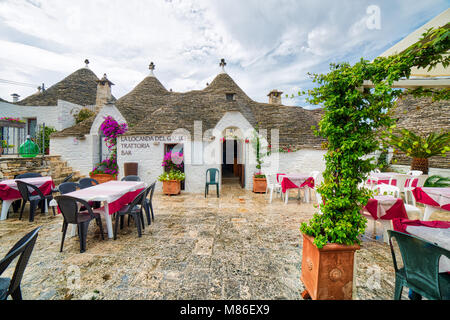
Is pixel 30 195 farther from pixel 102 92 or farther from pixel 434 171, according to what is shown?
pixel 434 171

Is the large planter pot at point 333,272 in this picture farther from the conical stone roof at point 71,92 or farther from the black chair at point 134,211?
the conical stone roof at point 71,92

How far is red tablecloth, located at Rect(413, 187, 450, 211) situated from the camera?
4.25 meters

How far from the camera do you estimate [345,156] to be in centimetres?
230

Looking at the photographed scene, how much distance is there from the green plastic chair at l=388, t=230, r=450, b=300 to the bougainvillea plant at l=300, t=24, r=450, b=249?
1.44 ft

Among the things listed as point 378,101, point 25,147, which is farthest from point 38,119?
point 378,101

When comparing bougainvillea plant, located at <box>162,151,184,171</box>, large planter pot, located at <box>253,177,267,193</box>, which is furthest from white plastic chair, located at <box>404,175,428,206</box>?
bougainvillea plant, located at <box>162,151,184,171</box>

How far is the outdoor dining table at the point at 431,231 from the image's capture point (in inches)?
83.1

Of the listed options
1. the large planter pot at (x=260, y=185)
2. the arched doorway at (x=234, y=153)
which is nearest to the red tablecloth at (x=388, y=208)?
the large planter pot at (x=260, y=185)

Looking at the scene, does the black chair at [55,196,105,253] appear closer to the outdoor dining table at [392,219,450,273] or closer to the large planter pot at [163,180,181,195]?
the large planter pot at [163,180,181,195]

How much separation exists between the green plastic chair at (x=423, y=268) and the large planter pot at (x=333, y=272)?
0.47 m

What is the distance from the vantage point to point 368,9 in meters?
3.21

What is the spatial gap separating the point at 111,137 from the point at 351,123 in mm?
11074

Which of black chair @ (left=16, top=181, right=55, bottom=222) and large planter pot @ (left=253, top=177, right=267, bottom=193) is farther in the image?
large planter pot @ (left=253, top=177, right=267, bottom=193)

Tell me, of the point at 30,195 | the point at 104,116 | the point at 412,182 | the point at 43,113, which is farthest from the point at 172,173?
the point at 43,113
